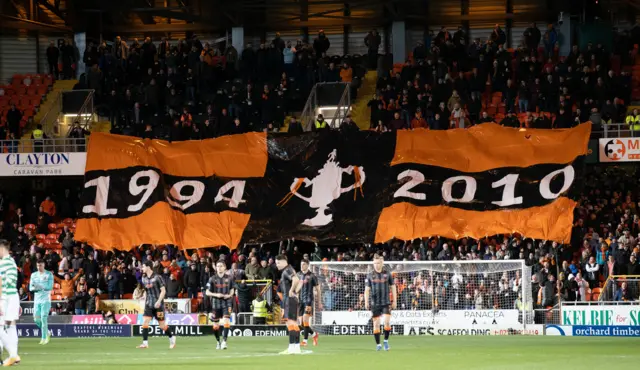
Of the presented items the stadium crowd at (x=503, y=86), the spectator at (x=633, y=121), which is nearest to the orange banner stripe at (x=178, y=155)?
the stadium crowd at (x=503, y=86)

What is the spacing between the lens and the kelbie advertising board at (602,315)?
98.6 ft

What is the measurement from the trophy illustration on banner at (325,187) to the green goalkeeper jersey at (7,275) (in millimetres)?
17509

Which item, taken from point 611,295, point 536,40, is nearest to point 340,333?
point 611,295

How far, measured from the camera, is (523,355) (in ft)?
69.0

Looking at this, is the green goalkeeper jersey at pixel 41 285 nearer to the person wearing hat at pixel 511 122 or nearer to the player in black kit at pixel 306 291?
the player in black kit at pixel 306 291

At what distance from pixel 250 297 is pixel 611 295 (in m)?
10.4

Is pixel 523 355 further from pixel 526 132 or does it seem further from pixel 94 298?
pixel 94 298

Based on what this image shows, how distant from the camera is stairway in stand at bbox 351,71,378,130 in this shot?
42156 millimetres

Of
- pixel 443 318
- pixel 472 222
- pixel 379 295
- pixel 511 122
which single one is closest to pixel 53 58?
pixel 511 122

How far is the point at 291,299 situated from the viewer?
69.8 ft

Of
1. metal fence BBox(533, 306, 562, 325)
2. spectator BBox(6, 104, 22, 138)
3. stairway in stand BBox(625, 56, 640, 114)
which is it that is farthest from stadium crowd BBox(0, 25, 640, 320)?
spectator BBox(6, 104, 22, 138)

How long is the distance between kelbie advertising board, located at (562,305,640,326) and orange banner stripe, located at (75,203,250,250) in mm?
10526

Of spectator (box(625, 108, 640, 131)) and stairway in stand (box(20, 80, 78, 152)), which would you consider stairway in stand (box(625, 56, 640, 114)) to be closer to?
spectator (box(625, 108, 640, 131))

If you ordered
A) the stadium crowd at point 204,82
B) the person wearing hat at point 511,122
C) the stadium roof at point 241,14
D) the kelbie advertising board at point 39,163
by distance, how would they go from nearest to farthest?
1. the person wearing hat at point 511,122
2. the kelbie advertising board at point 39,163
3. the stadium crowd at point 204,82
4. the stadium roof at point 241,14
